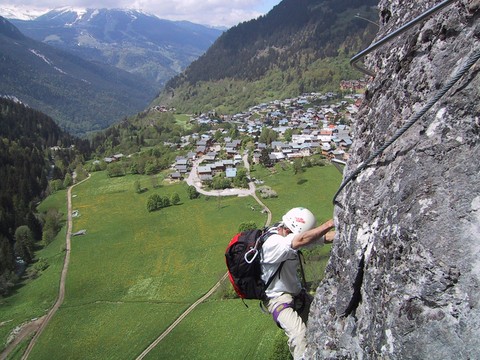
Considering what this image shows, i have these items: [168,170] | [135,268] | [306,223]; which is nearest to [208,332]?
[135,268]

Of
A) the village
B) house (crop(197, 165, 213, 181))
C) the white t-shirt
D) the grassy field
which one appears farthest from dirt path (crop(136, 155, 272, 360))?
the white t-shirt

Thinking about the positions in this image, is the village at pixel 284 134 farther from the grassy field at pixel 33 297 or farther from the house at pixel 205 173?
the grassy field at pixel 33 297

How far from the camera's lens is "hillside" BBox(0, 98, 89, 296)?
6256cm

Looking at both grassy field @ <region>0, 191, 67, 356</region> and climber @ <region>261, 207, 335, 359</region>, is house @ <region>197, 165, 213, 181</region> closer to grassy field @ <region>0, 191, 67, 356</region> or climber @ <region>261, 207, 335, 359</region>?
grassy field @ <region>0, 191, 67, 356</region>

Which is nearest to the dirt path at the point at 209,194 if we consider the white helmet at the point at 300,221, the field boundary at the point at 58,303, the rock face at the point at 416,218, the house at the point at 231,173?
Answer: the house at the point at 231,173

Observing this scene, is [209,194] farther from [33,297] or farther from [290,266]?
[290,266]

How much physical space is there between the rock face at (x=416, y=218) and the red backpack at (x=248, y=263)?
1.17m

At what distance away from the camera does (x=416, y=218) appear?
3.68 m

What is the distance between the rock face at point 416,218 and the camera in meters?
3.25

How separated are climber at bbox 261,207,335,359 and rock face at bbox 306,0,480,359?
1.46 ft

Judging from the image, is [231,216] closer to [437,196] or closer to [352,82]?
[437,196]

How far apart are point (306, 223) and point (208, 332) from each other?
32.8m

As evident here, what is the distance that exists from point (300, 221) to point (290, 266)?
0.99 m

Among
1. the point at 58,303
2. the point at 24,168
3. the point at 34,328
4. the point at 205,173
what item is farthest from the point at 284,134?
the point at 34,328
